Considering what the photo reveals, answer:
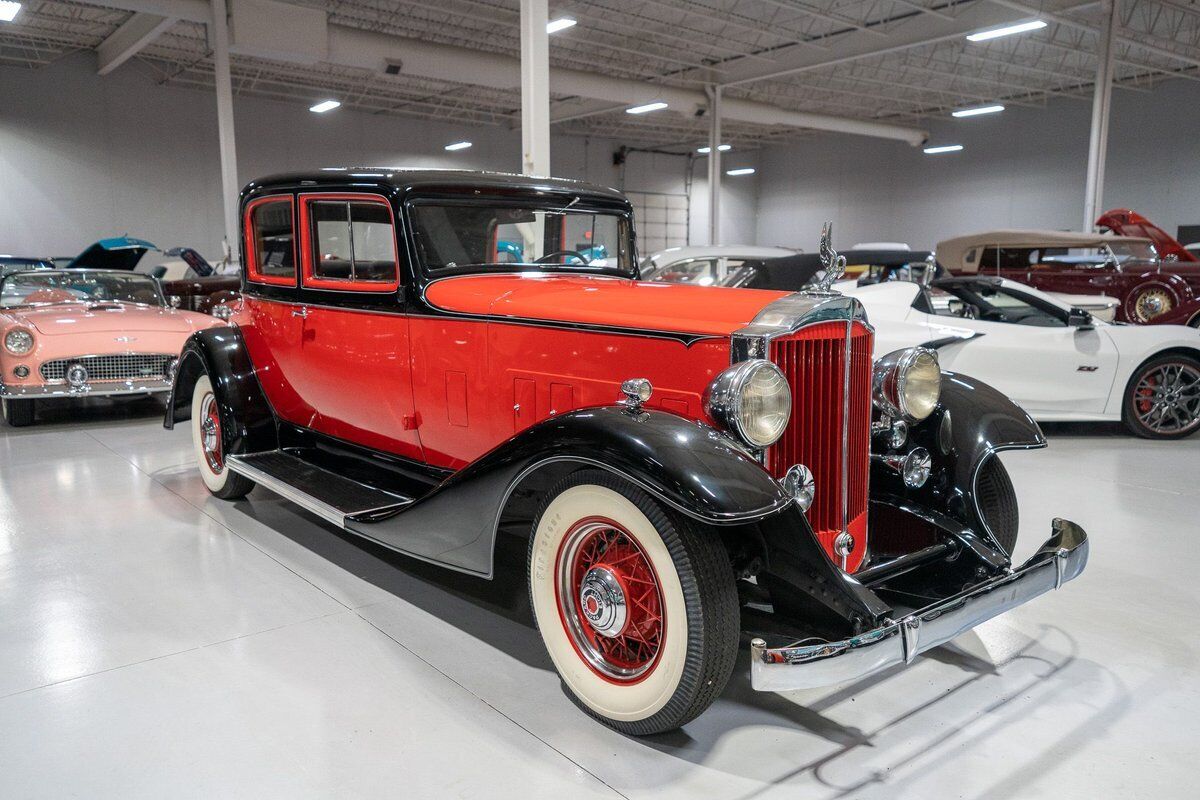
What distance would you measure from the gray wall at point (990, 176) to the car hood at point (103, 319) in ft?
68.0

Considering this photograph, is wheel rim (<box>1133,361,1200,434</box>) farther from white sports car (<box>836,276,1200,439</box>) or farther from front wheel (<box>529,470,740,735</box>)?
front wheel (<box>529,470,740,735</box>)

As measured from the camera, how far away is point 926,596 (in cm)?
255

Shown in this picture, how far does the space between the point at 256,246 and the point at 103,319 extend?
11.0 ft

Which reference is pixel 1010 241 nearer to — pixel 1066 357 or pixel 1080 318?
pixel 1080 318

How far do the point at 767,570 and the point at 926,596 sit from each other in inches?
24.0

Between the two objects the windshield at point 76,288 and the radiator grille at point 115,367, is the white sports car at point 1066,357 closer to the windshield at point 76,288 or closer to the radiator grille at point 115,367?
the radiator grille at point 115,367

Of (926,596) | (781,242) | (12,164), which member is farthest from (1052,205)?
(12,164)

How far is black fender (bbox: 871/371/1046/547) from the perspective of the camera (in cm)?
286

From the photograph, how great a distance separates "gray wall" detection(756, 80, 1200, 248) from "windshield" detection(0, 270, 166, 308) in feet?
68.3

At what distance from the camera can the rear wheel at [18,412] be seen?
21.7ft

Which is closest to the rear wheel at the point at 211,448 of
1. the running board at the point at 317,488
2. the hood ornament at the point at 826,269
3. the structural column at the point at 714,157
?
the running board at the point at 317,488

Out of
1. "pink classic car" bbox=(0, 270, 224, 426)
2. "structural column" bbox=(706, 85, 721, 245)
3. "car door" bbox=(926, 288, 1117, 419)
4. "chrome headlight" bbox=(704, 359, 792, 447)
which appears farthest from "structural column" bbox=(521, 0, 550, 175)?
"structural column" bbox=(706, 85, 721, 245)

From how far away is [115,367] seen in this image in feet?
21.7

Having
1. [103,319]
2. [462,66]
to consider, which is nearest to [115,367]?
[103,319]
